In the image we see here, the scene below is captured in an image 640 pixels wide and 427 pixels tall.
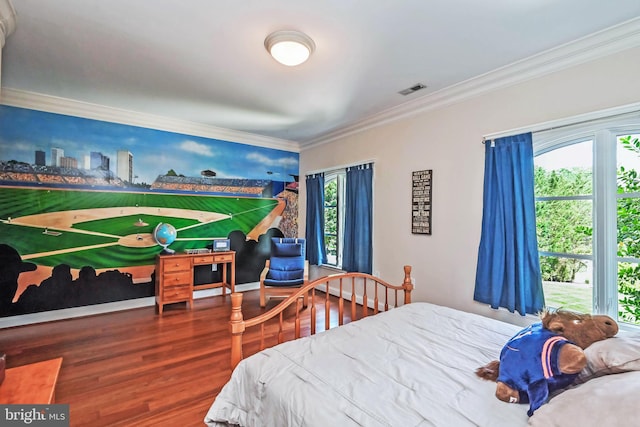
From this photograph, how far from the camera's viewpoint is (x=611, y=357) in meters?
1.10

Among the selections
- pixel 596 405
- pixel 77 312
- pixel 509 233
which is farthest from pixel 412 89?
pixel 77 312

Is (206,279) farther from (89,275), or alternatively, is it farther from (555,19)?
(555,19)

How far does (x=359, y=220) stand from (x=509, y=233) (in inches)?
77.4

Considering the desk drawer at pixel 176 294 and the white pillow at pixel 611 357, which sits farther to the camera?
the desk drawer at pixel 176 294

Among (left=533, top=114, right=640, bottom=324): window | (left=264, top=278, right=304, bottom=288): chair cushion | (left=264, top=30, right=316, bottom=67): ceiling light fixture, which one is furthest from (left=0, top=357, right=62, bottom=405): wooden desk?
(left=533, top=114, right=640, bottom=324): window

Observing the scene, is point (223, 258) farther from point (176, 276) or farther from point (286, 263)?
point (286, 263)

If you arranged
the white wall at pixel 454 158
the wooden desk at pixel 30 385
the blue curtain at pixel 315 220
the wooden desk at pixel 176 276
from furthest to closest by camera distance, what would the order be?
the blue curtain at pixel 315 220 < the wooden desk at pixel 176 276 < the white wall at pixel 454 158 < the wooden desk at pixel 30 385

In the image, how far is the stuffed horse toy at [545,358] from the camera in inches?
43.8

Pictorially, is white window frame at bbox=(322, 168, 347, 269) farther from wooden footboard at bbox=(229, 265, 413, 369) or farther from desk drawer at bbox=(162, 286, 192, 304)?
desk drawer at bbox=(162, 286, 192, 304)

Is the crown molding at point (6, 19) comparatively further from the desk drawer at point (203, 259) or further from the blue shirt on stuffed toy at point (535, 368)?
the blue shirt on stuffed toy at point (535, 368)

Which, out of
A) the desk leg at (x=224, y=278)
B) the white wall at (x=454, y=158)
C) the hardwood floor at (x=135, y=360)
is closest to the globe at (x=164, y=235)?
the desk leg at (x=224, y=278)

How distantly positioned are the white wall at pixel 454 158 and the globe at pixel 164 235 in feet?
9.54

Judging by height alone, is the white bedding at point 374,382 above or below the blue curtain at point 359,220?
→ below

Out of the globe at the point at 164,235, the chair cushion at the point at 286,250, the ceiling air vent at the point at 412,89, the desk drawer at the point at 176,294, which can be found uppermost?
the ceiling air vent at the point at 412,89
